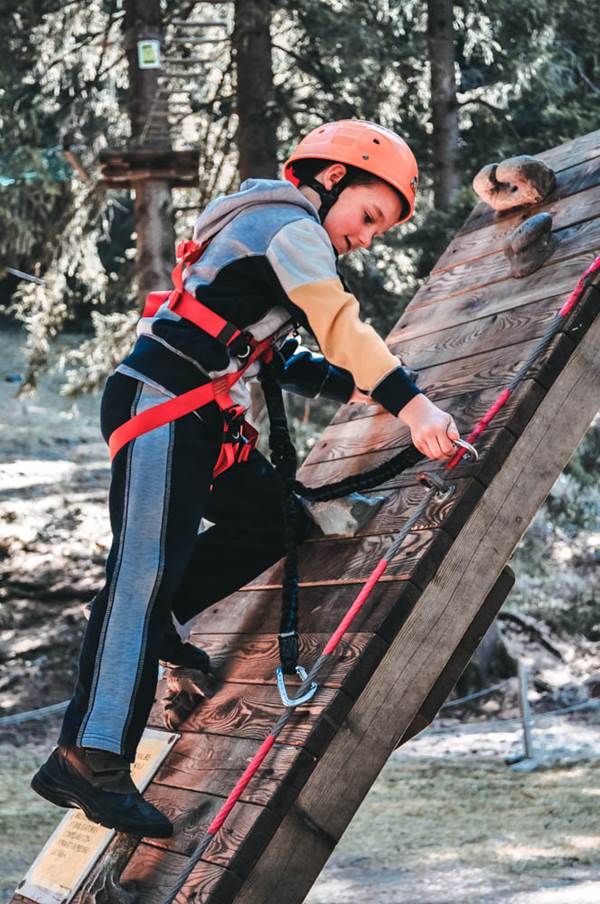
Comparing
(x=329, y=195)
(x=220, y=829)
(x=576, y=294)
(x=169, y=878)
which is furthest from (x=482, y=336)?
(x=169, y=878)

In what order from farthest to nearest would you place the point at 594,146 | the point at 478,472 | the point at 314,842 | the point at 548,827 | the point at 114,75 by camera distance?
the point at 114,75, the point at 548,827, the point at 594,146, the point at 478,472, the point at 314,842

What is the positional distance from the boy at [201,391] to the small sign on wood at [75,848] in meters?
0.18

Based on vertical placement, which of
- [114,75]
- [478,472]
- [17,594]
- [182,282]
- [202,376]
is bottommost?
[17,594]

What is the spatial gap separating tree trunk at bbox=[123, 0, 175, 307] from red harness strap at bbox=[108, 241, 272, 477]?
6.66 m

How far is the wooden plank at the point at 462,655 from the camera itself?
2725 millimetres

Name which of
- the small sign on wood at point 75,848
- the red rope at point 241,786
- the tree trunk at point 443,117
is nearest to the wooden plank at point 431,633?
the red rope at point 241,786

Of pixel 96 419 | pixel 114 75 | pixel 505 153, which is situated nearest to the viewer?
pixel 505 153

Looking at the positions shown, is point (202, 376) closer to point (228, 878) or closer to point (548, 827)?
point (228, 878)

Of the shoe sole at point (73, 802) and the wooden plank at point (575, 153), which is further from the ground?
the wooden plank at point (575, 153)

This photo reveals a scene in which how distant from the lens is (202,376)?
2701 mm

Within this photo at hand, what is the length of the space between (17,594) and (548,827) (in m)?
7.17

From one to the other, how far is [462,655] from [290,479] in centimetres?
65

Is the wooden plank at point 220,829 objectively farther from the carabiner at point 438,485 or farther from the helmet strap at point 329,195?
the helmet strap at point 329,195

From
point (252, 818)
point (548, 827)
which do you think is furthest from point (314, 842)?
point (548, 827)
